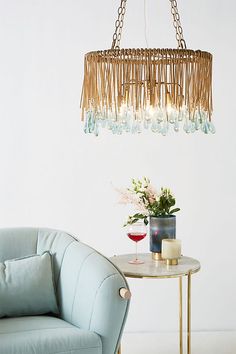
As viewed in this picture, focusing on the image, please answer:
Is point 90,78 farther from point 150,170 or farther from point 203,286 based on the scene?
point 203,286

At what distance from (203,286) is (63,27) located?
1850 millimetres

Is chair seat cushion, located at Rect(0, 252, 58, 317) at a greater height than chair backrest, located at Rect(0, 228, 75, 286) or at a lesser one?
lesser

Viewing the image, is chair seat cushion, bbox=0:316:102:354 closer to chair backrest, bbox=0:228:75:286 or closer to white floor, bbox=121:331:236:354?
chair backrest, bbox=0:228:75:286

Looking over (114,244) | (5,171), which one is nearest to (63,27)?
(5,171)

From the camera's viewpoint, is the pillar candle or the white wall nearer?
the pillar candle

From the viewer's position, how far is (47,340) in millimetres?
2885

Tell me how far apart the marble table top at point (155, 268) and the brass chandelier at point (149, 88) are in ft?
2.68

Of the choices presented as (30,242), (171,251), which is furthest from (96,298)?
(30,242)

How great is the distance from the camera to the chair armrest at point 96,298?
2.93m

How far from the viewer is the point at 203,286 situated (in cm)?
442

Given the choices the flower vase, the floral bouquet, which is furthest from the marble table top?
the floral bouquet

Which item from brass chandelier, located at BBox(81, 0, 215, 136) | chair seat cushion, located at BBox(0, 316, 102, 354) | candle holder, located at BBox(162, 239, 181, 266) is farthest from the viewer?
candle holder, located at BBox(162, 239, 181, 266)

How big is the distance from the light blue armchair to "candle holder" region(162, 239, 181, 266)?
0.40 meters

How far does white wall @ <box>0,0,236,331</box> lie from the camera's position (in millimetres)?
4223
